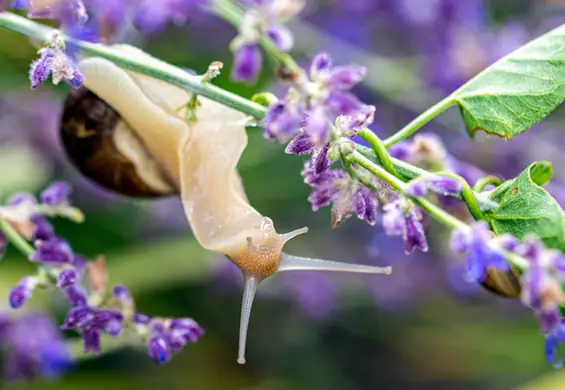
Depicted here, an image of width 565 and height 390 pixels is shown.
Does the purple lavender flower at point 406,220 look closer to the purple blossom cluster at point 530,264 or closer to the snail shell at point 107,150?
the purple blossom cluster at point 530,264

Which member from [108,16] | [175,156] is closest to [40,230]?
[175,156]

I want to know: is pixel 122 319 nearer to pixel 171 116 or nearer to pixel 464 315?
pixel 171 116

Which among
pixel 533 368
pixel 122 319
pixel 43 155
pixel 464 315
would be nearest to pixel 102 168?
pixel 122 319

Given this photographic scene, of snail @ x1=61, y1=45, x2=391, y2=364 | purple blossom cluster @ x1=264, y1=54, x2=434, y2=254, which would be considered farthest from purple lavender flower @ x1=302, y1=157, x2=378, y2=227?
Result: snail @ x1=61, y1=45, x2=391, y2=364

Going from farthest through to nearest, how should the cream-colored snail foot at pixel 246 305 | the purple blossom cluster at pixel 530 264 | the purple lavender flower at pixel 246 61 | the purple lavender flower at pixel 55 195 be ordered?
the purple lavender flower at pixel 55 195 < the cream-colored snail foot at pixel 246 305 < the purple lavender flower at pixel 246 61 < the purple blossom cluster at pixel 530 264

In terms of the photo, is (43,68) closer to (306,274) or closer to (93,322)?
(93,322)

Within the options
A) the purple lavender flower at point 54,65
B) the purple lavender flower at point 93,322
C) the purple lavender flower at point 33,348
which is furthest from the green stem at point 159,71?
the purple lavender flower at point 33,348
